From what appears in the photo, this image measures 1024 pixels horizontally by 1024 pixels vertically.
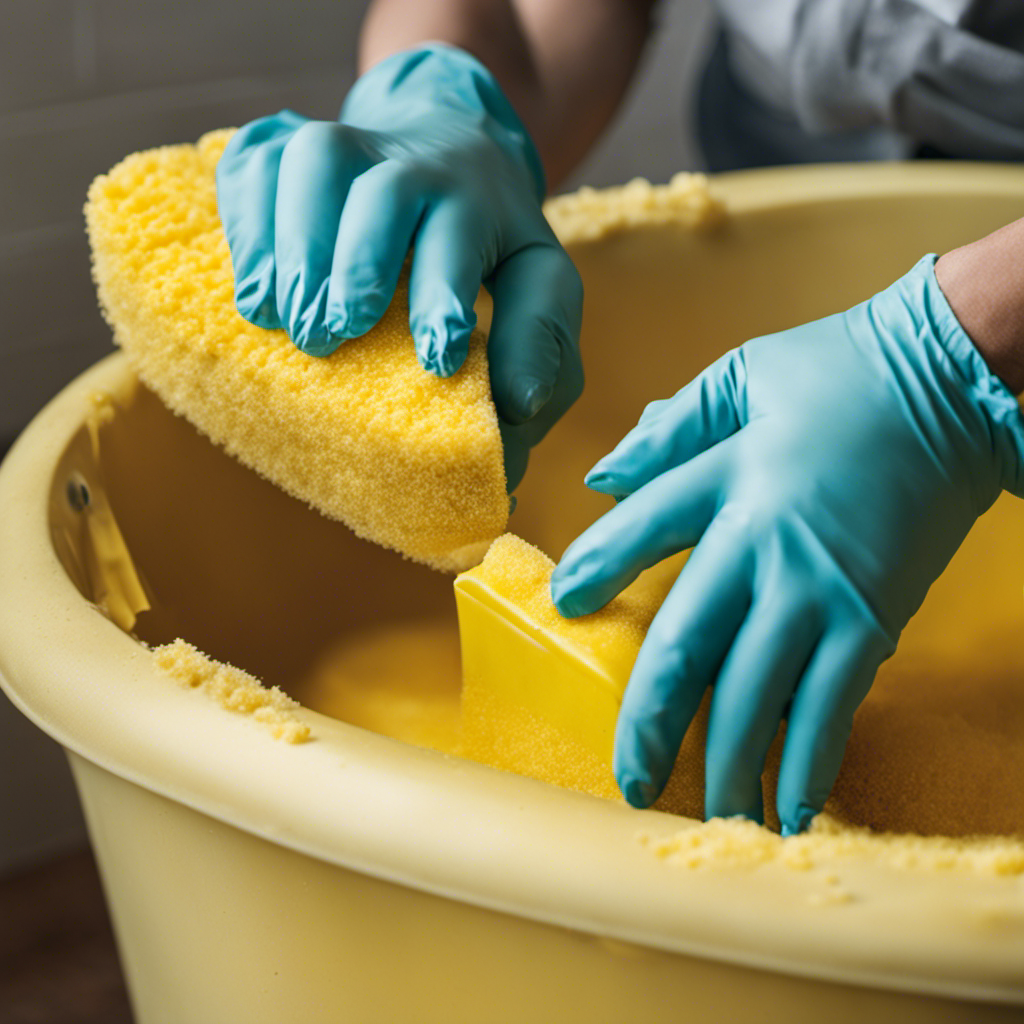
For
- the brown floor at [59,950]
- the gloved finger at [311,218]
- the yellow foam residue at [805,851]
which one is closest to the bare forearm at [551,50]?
the gloved finger at [311,218]

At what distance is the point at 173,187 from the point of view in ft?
2.02

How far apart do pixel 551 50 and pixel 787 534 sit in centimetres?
65

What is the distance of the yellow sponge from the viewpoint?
45 cm

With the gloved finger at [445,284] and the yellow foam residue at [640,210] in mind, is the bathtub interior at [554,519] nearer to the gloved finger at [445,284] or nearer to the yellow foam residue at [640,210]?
the yellow foam residue at [640,210]

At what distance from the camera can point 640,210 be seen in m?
0.87

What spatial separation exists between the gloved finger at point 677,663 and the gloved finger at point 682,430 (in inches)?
2.9

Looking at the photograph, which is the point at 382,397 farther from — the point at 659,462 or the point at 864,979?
the point at 864,979

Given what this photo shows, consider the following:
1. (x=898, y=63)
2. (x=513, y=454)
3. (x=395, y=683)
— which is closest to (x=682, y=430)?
(x=513, y=454)

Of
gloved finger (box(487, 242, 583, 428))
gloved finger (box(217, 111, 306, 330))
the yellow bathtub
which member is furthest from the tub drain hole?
gloved finger (box(487, 242, 583, 428))

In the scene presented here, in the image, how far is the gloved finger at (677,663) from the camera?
424 mm

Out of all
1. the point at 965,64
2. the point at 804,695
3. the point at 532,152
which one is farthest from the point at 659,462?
the point at 965,64

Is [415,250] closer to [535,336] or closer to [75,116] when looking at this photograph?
[535,336]

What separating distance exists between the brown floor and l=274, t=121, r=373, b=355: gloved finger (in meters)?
0.79

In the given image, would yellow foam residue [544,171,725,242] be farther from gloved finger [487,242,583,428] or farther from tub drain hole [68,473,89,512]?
tub drain hole [68,473,89,512]
